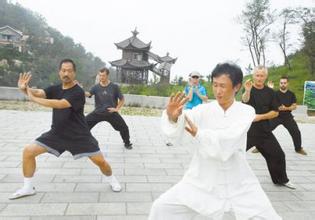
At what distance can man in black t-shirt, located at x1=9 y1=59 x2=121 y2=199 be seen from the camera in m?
3.70

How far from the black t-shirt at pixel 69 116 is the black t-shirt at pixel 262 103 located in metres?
2.26

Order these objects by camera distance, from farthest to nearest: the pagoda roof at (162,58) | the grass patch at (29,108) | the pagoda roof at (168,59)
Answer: the pagoda roof at (168,59)
the pagoda roof at (162,58)
the grass patch at (29,108)

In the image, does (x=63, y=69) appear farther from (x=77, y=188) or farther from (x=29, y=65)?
(x=29, y=65)

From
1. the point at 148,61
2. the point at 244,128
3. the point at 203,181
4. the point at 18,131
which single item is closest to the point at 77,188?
the point at 203,181

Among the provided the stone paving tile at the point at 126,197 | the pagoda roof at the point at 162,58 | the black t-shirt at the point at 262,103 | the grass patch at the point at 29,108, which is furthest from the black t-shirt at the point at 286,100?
the pagoda roof at the point at 162,58

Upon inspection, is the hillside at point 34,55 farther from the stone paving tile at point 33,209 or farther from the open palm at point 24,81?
the stone paving tile at point 33,209

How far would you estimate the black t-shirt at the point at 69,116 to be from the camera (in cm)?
373

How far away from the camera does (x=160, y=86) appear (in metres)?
20.0

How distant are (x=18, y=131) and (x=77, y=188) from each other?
14.3 ft

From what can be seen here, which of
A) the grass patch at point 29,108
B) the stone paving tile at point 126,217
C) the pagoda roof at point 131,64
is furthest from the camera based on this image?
the pagoda roof at point 131,64

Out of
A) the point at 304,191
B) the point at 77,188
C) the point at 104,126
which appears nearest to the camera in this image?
the point at 77,188

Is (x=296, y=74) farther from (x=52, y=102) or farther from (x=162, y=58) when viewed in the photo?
(x=52, y=102)

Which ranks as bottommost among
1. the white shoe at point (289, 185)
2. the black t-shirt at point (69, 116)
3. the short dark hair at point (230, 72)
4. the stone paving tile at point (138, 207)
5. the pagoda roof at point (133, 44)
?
the stone paving tile at point (138, 207)

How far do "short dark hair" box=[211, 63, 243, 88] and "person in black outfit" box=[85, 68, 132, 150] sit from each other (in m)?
3.93
